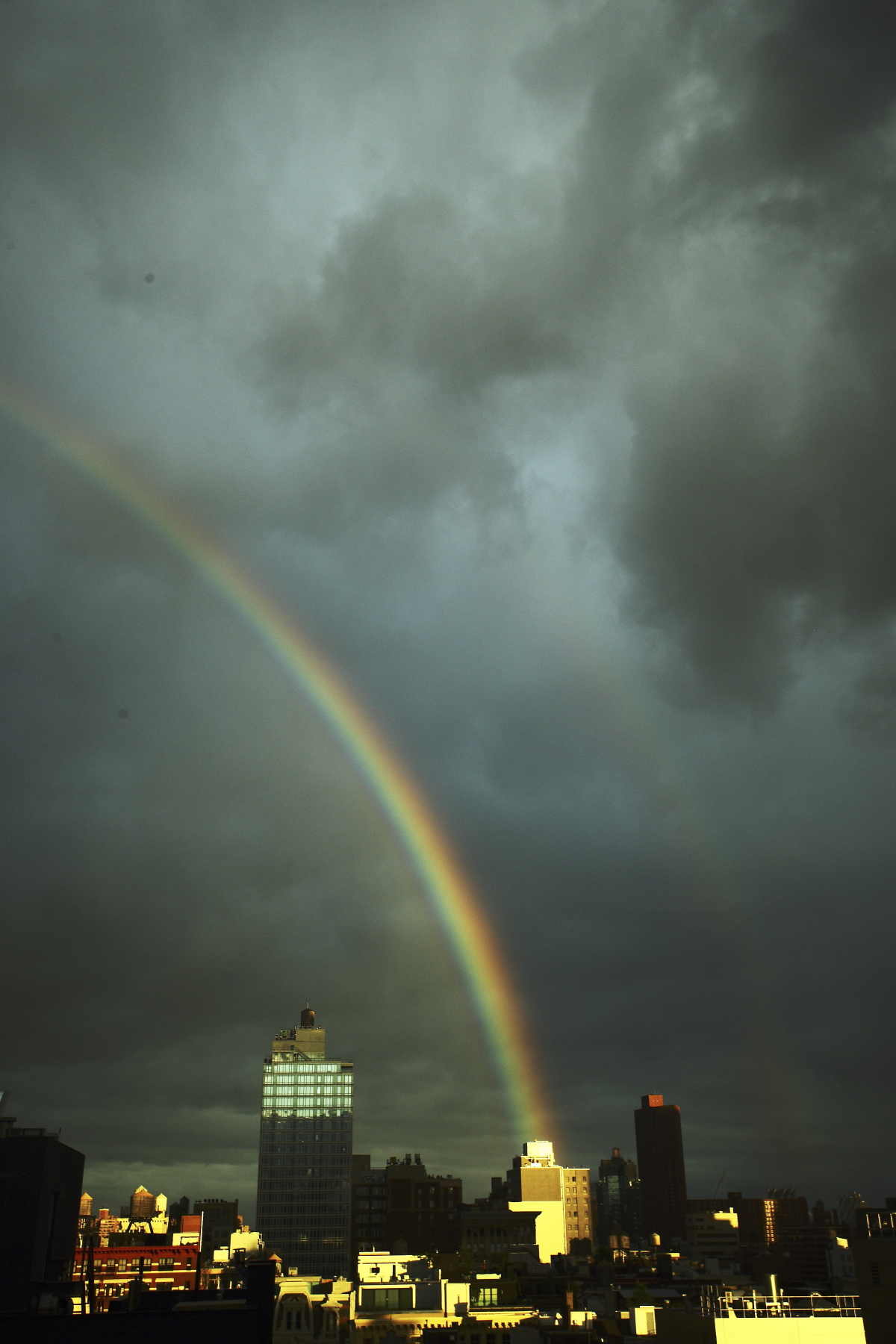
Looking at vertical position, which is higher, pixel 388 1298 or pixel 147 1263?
pixel 147 1263

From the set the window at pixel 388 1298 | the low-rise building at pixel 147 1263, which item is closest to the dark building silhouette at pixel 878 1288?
the window at pixel 388 1298

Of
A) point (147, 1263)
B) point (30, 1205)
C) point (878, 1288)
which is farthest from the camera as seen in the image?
point (147, 1263)

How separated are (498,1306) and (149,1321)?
58278mm

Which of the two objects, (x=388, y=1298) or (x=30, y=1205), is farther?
(x=30, y=1205)

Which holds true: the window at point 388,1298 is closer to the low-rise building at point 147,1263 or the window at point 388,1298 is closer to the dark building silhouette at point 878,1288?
the low-rise building at point 147,1263

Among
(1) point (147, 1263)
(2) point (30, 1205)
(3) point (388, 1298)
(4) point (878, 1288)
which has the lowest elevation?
(3) point (388, 1298)

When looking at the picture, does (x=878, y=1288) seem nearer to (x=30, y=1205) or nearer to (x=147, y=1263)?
(x=30, y=1205)

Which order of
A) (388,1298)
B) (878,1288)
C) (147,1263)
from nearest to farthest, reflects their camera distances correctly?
(878,1288)
(388,1298)
(147,1263)

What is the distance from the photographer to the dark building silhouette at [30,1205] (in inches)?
3063

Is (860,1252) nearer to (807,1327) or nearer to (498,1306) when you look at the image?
(807,1327)

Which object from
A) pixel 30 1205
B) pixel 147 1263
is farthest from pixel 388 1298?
pixel 147 1263

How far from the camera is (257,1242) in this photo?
16612 centimetres

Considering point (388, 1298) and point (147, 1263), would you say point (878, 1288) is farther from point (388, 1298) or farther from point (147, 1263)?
point (147, 1263)

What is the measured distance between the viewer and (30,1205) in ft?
281
